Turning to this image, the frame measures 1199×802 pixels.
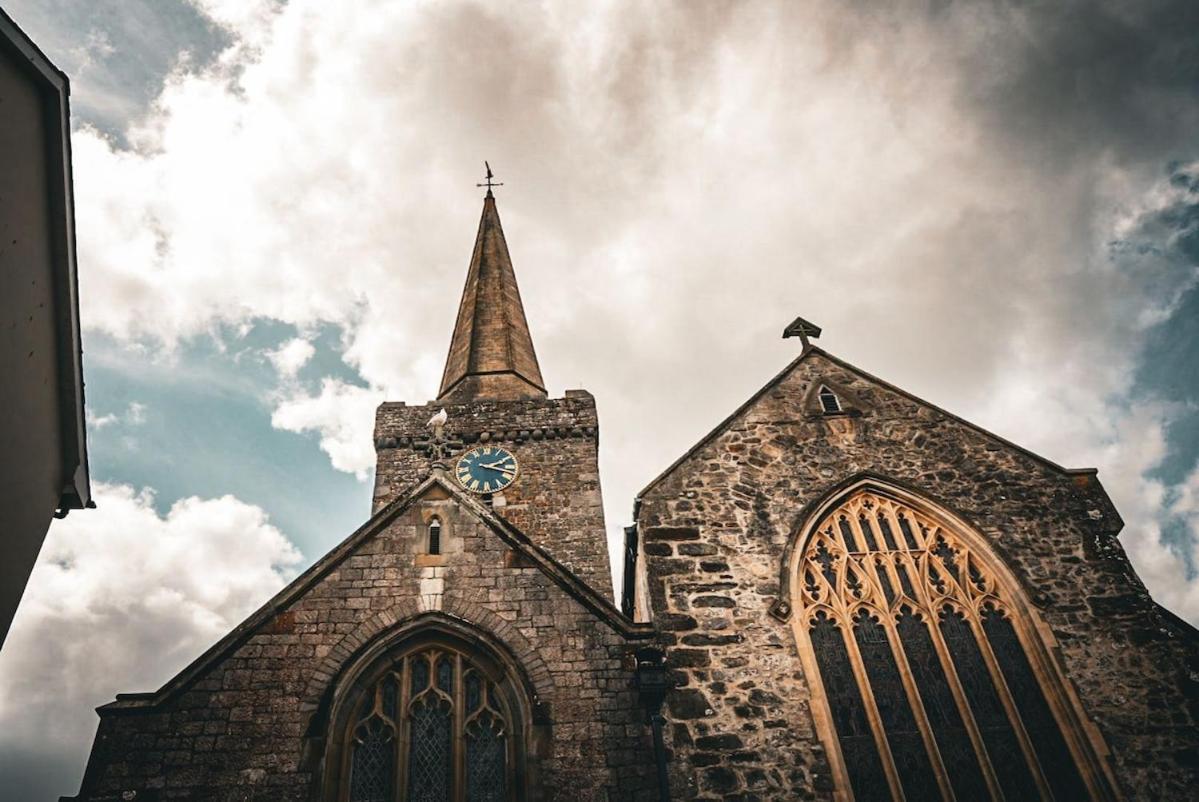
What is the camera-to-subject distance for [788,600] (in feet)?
29.9

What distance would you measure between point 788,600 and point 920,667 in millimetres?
1708

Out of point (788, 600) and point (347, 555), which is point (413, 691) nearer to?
point (347, 555)

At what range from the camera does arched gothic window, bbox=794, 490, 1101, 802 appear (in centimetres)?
798

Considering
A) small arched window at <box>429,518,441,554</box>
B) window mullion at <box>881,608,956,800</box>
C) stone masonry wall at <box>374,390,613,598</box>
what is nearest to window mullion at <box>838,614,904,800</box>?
window mullion at <box>881,608,956,800</box>

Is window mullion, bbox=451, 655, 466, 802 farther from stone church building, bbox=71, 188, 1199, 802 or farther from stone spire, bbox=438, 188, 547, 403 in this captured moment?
stone spire, bbox=438, 188, 547, 403

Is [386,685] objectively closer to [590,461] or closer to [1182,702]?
[1182,702]

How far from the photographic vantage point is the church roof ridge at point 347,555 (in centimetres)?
738

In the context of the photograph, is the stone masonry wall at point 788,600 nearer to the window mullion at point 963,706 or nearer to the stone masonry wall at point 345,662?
the stone masonry wall at point 345,662

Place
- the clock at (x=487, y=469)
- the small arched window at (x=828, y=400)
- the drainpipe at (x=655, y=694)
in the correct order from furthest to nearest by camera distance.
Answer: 1. the clock at (x=487, y=469)
2. the small arched window at (x=828, y=400)
3. the drainpipe at (x=655, y=694)

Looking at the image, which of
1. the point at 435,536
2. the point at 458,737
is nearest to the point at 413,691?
the point at 458,737

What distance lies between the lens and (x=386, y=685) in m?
7.91

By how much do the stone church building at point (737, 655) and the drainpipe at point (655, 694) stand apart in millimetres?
27

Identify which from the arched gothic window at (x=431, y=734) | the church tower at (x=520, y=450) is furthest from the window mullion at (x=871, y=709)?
the church tower at (x=520, y=450)

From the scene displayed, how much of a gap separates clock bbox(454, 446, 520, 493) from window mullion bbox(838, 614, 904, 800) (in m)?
12.5
